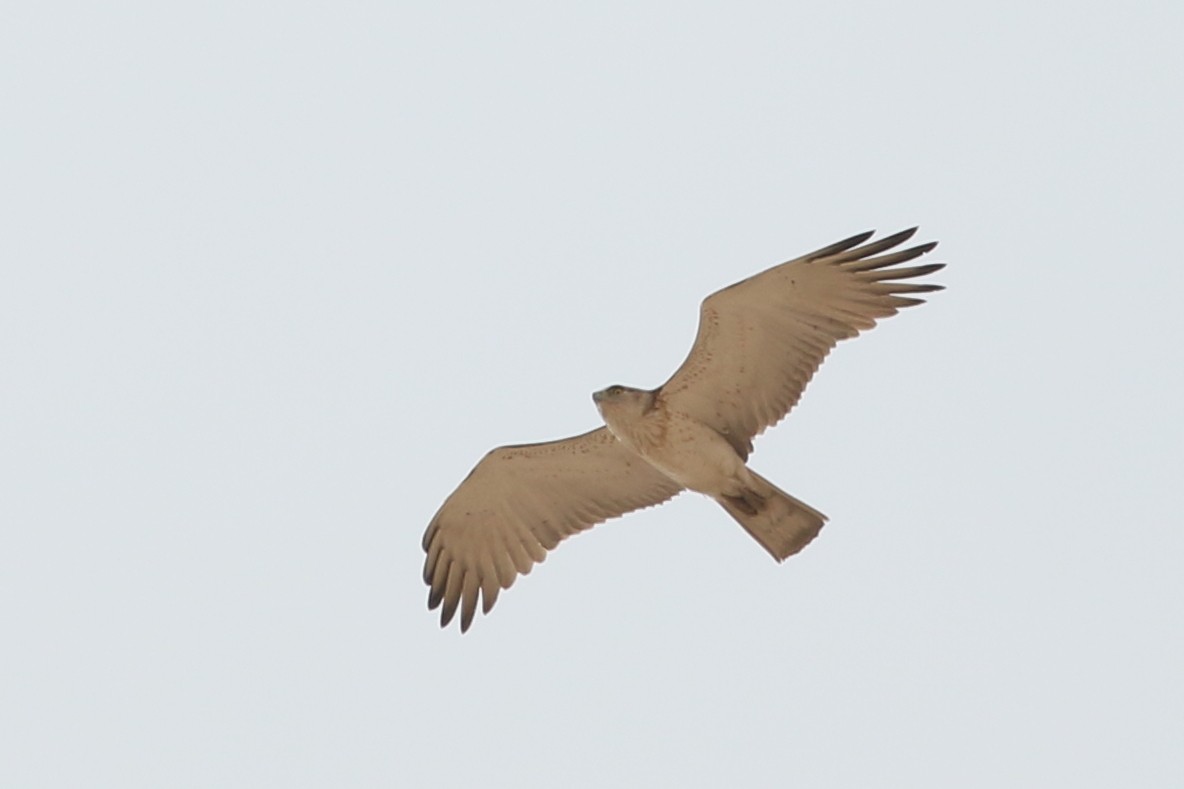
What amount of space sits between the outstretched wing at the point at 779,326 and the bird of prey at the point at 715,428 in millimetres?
11

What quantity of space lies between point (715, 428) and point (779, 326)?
3.51ft

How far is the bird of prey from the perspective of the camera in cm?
1494

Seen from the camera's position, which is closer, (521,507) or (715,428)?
(715,428)

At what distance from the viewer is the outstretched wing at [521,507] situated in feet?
53.1

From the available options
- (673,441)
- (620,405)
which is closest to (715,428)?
(673,441)

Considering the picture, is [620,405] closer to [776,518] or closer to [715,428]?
[715,428]

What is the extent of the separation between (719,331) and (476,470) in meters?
2.59

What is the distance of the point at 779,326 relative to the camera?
15.2m

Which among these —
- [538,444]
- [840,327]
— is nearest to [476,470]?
[538,444]

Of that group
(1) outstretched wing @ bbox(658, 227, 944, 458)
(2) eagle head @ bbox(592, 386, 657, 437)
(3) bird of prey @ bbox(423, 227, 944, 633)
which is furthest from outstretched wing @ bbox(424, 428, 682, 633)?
(1) outstretched wing @ bbox(658, 227, 944, 458)

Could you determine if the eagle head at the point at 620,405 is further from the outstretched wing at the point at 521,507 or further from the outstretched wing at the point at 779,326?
the outstretched wing at the point at 521,507

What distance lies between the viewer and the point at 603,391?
603 inches

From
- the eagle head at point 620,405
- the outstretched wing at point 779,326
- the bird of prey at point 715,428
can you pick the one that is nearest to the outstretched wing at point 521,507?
the bird of prey at point 715,428

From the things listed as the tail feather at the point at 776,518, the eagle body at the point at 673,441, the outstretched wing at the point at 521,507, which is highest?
the outstretched wing at the point at 521,507
